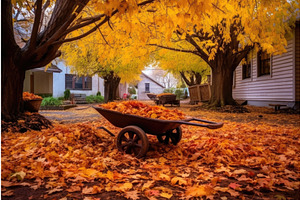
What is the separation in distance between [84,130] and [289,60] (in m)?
10.6

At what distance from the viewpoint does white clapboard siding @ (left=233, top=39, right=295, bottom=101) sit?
35.0 feet

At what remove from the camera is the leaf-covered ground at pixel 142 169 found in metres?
2.35

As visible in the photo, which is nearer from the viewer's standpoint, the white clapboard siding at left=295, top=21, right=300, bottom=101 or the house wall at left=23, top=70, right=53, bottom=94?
the white clapboard siding at left=295, top=21, right=300, bottom=101

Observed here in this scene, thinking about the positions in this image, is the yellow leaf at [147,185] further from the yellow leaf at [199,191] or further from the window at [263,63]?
the window at [263,63]

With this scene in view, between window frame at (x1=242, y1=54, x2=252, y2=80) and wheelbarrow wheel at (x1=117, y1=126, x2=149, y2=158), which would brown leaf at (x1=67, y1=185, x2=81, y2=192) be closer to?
wheelbarrow wheel at (x1=117, y1=126, x2=149, y2=158)

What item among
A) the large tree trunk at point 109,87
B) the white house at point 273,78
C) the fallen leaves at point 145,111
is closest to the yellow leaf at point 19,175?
the fallen leaves at point 145,111

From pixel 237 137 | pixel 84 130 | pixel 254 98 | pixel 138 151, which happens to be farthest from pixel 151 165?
pixel 254 98

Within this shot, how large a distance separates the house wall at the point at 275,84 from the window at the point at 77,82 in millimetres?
16013

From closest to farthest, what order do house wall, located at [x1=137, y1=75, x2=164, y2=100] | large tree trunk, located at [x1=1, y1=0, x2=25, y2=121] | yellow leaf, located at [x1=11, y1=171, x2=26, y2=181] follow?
yellow leaf, located at [x1=11, y1=171, x2=26, y2=181], large tree trunk, located at [x1=1, y1=0, x2=25, y2=121], house wall, located at [x1=137, y1=75, x2=164, y2=100]

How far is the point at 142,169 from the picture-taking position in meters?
3.12

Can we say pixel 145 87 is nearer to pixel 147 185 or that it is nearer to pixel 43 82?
pixel 43 82

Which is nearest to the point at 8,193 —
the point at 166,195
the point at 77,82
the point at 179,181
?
the point at 166,195

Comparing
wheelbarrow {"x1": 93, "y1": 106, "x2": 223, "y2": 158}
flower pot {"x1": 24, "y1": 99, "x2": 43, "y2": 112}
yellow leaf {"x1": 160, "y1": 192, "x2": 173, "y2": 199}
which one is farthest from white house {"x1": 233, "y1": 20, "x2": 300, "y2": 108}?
flower pot {"x1": 24, "y1": 99, "x2": 43, "y2": 112}

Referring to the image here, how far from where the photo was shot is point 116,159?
3.43 meters
